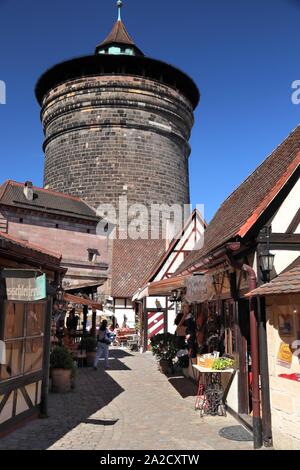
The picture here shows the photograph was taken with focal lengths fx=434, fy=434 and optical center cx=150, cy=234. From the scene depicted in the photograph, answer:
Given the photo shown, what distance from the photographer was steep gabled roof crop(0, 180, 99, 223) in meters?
29.2

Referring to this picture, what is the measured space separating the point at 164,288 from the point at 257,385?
4.14 m

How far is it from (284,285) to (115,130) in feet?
96.0

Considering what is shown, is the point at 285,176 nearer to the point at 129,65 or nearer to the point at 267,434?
the point at 267,434

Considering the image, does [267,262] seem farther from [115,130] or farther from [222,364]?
[115,130]

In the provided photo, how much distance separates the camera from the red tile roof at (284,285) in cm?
521

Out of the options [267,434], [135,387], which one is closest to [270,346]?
[267,434]

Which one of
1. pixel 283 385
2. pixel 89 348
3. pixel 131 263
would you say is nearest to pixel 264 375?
pixel 283 385

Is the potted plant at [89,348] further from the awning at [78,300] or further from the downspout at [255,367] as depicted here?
the downspout at [255,367]

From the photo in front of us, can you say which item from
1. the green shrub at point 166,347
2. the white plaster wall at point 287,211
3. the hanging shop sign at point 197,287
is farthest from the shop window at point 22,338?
the green shrub at point 166,347

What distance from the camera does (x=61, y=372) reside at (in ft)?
31.1

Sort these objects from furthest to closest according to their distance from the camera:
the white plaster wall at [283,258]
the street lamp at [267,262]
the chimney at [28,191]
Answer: the chimney at [28,191] → the white plaster wall at [283,258] → the street lamp at [267,262]

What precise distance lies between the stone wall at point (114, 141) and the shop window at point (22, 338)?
25.4 meters

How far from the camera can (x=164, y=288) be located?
9836 mm
